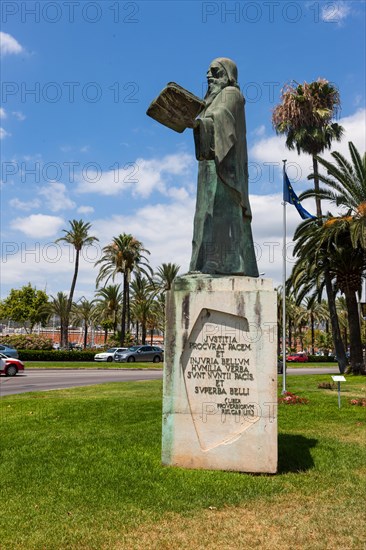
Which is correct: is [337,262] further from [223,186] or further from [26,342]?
[26,342]

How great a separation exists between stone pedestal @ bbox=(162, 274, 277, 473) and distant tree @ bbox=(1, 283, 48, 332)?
58.7 meters

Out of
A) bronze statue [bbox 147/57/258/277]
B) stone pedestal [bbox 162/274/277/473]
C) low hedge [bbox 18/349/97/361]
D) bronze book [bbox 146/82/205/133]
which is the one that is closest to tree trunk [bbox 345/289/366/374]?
bronze statue [bbox 147/57/258/277]

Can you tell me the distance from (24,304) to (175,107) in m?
60.0

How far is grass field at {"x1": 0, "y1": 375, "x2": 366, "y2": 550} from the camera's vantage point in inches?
168

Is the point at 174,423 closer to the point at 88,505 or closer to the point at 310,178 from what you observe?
the point at 88,505

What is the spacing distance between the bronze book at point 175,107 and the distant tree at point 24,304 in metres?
59.0

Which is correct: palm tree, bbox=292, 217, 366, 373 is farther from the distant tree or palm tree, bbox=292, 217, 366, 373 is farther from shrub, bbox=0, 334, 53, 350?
the distant tree

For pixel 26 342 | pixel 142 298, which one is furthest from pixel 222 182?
pixel 142 298

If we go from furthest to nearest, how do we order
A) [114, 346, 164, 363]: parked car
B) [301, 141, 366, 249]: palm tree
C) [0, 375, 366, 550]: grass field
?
[114, 346, 164, 363]: parked car
[301, 141, 366, 249]: palm tree
[0, 375, 366, 550]: grass field

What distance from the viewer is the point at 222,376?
6176 mm

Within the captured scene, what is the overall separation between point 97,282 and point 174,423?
44.0m

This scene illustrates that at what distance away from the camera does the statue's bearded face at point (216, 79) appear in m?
6.82

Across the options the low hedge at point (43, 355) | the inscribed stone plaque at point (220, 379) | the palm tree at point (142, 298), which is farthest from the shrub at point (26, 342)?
the inscribed stone plaque at point (220, 379)

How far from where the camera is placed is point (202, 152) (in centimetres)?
661
